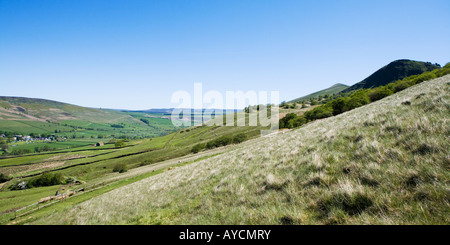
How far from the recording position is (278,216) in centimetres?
383

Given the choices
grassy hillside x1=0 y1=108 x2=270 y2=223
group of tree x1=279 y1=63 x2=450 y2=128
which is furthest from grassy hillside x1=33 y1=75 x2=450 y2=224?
group of tree x1=279 y1=63 x2=450 y2=128

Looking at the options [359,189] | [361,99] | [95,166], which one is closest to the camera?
[359,189]

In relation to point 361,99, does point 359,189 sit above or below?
below

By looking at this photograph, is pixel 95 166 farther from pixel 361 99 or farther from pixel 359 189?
pixel 361 99

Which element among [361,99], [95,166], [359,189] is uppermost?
[361,99]

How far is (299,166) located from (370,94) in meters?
91.6

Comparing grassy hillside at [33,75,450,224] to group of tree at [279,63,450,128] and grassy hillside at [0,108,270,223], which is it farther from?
group of tree at [279,63,450,128]

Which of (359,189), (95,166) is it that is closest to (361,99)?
(359,189)

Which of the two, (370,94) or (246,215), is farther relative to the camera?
(370,94)

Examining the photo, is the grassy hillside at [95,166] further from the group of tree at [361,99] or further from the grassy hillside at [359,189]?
the grassy hillside at [359,189]

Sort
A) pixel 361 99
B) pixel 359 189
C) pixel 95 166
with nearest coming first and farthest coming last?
pixel 359 189 → pixel 361 99 → pixel 95 166
